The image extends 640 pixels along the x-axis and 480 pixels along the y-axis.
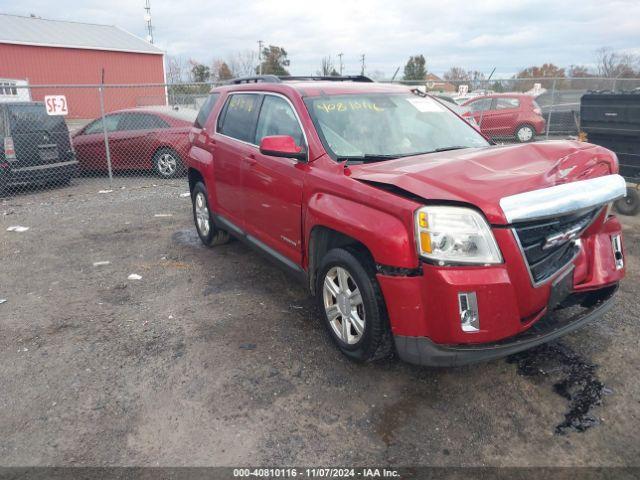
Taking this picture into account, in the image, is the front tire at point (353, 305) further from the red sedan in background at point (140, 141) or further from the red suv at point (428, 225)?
the red sedan in background at point (140, 141)

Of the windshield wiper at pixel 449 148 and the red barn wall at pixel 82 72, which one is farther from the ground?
the red barn wall at pixel 82 72

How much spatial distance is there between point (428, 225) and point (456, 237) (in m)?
0.16

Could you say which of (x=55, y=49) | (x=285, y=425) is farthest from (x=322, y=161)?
(x=55, y=49)

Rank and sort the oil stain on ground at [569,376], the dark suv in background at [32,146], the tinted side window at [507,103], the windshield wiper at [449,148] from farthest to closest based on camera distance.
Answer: the tinted side window at [507,103]
the dark suv in background at [32,146]
the windshield wiper at [449,148]
the oil stain on ground at [569,376]

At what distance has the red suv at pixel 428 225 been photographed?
2.65 meters

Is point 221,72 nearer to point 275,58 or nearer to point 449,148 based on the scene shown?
point 275,58

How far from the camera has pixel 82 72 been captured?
30828 mm

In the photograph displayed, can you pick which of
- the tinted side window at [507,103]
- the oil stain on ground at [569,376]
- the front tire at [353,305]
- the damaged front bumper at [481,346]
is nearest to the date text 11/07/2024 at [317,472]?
the damaged front bumper at [481,346]

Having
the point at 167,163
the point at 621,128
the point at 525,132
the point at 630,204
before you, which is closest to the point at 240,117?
the point at 621,128

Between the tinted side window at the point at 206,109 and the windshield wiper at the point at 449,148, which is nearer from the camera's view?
the windshield wiper at the point at 449,148

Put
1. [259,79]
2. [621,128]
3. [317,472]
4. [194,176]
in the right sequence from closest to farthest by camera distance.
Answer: [317,472], [259,79], [194,176], [621,128]

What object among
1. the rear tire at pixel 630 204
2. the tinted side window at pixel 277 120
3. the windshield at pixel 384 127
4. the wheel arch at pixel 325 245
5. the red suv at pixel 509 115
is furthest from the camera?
the red suv at pixel 509 115

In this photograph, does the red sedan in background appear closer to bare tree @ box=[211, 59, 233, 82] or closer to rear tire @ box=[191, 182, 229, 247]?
rear tire @ box=[191, 182, 229, 247]

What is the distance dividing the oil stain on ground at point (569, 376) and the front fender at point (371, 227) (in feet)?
4.16
